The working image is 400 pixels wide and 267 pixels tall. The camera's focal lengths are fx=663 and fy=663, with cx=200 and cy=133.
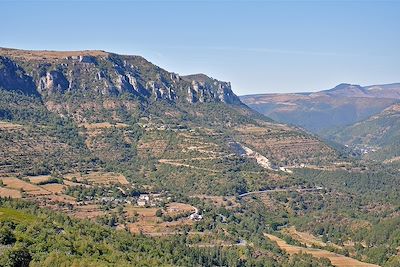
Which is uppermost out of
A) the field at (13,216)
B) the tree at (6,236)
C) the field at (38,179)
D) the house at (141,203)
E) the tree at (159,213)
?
the tree at (6,236)

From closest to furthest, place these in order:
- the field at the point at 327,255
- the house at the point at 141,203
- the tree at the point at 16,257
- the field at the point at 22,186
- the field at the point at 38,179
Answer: the tree at the point at 16,257 → the field at the point at 327,255 → the field at the point at 22,186 → the house at the point at 141,203 → the field at the point at 38,179

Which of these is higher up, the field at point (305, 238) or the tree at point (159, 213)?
the tree at point (159, 213)

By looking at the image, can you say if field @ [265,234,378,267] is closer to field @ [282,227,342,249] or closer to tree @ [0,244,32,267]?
field @ [282,227,342,249]

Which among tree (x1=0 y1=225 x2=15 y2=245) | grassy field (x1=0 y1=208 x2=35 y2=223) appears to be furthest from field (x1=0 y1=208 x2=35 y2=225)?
tree (x1=0 y1=225 x2=15 y2=245)

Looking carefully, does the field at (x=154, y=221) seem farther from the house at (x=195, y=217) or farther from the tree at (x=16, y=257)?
the tree at (x=16, y=257)

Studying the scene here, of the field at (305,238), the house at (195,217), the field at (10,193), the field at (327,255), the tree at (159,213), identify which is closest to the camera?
the field at (327,255)

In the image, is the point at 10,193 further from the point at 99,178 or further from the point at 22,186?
the point at 99,178

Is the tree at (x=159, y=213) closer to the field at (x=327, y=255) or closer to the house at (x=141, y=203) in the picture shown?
the house at (x=141, y=203)

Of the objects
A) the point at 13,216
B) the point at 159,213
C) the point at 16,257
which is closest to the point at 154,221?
the point at 159,213

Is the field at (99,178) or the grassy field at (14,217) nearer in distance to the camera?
the grassy field at (14,217)

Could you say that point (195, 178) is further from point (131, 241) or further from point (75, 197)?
point (131, 241)

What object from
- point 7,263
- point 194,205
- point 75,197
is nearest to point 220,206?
→ point 194,205

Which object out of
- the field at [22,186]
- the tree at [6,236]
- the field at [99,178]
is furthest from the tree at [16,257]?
the field at [99,178]
